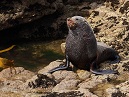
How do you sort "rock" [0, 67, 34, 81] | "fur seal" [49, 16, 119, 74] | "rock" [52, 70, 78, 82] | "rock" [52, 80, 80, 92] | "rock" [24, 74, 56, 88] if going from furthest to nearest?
"fur seal" [49, 16, 119, 74], "rock" [0, 67, 34, 81], "rock" [52, 70, 78, 82], "rock" [24, 74, 56, 88], "rock" [52, 80, 80, 92]

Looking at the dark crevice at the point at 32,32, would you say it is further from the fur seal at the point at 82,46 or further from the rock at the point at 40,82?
the rock at the point at 40,82

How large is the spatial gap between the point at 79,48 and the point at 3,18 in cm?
334

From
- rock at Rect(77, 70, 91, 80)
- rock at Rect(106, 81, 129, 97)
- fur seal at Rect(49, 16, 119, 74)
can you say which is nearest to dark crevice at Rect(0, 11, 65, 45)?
fur seal at Rect(49, 16, 119, 74)

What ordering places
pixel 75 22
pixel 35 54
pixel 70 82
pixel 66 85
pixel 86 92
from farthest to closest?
pixel 35 54 → pixel 75 22 → pixel 70 82 → pixel 66 85 → pixel 86 92

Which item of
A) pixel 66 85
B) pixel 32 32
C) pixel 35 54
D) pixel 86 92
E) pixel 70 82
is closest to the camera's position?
pixel 86 92

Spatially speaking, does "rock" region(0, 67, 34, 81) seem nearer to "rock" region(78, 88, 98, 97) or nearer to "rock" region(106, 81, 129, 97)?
"rock" region(78, 88, 98, 97)

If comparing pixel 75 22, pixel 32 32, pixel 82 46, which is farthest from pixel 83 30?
pixel 32 32

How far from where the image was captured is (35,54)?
31.7ft

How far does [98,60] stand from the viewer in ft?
26.3

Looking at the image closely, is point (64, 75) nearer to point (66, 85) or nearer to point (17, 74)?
point (66, 85)

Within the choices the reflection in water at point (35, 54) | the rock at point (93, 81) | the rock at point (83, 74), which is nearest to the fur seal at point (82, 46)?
the rock at point (83, 74)

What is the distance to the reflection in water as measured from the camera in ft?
29.1

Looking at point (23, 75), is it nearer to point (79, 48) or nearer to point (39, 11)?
point (79, 48)

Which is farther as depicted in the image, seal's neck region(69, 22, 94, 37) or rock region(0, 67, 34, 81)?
seal's neck region(69, 22, 94, 37)
